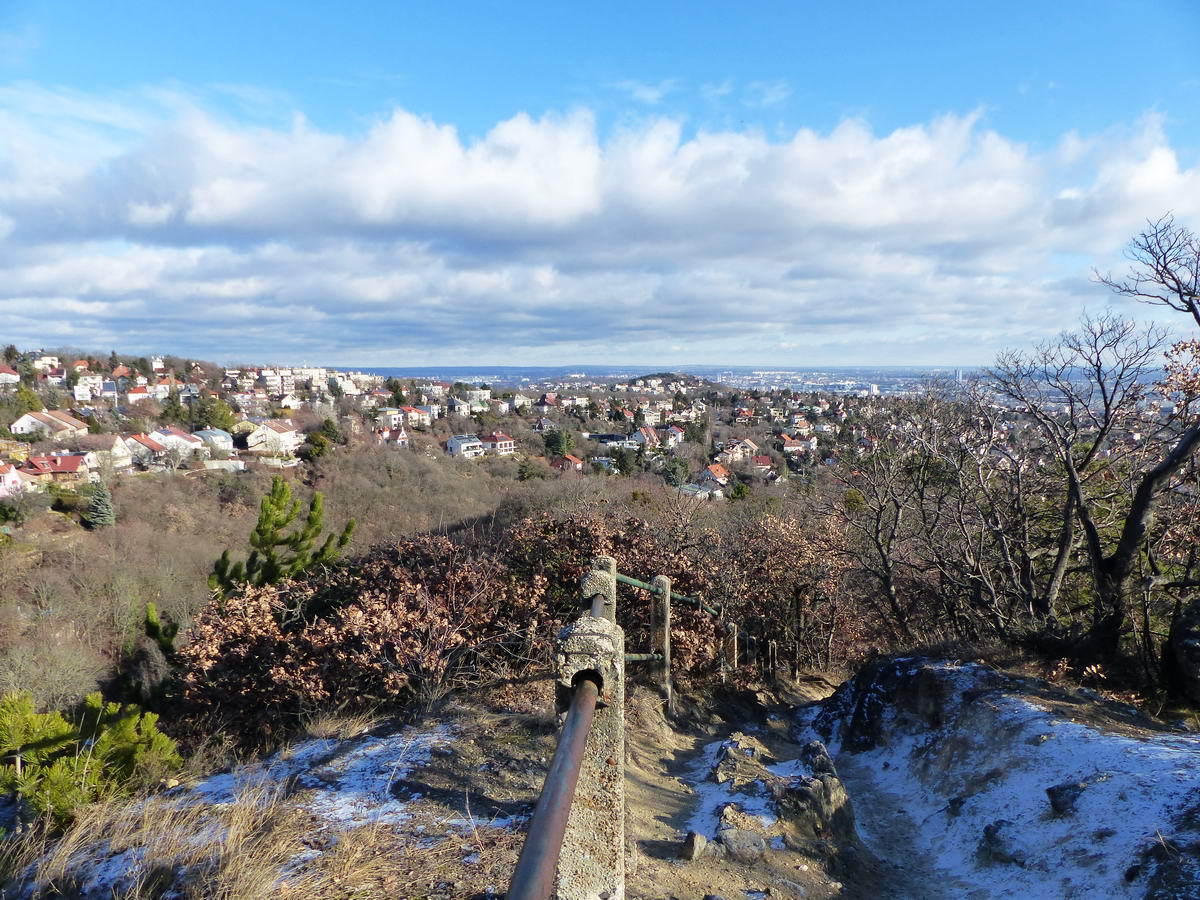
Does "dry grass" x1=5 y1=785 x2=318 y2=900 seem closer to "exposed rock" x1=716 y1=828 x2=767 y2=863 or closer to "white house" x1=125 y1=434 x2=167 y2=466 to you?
"exposed rock" x1=716 y1=828 x2=767 y2=863

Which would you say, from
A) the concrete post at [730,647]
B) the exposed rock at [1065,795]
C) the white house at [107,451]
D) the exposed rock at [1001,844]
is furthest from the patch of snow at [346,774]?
the white house at [107,451]

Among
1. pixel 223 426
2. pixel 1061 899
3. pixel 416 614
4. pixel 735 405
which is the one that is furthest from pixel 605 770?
pixel 735 405

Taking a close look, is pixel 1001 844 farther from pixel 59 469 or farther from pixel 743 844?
pixel 59 469

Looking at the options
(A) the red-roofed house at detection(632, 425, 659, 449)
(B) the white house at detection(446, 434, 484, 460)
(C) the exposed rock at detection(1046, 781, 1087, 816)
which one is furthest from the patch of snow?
(B) the white house at detection(446, 434, 484, 460)

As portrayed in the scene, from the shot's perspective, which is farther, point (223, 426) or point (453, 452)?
point (223, 426)

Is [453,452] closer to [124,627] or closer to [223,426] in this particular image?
[223,426]
